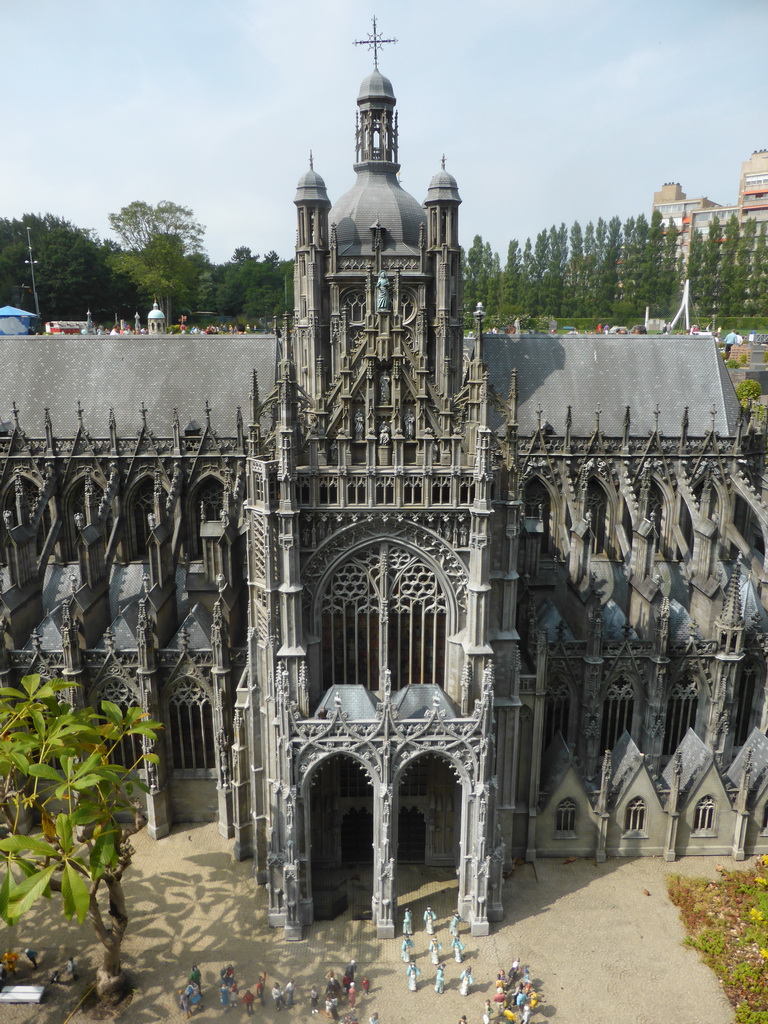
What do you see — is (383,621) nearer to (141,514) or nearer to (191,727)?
(191,727)

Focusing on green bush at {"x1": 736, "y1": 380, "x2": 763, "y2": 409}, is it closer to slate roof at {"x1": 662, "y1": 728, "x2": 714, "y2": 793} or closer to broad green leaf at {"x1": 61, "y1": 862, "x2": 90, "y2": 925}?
slate roof at {"x1": 662, "y1": 728, "x2": 714, "y2": 793}

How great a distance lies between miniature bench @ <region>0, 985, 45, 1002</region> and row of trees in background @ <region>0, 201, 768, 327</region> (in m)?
91.1

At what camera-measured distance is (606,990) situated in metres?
25.0

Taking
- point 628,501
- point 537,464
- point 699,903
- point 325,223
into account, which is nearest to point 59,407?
point 325,223

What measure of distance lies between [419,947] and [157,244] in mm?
100648

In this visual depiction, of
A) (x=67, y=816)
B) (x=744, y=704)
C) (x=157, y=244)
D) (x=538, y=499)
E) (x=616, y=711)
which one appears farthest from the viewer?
(x=157, y=244)

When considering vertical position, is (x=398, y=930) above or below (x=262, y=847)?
below

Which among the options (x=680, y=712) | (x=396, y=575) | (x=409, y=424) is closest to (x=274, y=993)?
(x=396, y=575)

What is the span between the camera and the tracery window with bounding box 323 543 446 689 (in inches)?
1059

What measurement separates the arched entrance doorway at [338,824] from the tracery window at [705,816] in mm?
13599

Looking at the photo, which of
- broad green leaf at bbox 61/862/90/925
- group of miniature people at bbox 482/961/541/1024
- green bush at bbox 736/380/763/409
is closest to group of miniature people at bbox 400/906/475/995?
group of miniature people at bbox 482/961/541/1024

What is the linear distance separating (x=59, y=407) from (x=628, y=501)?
117 ft

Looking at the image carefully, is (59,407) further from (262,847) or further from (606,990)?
(606,990)

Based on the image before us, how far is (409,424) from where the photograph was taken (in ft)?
88.3
